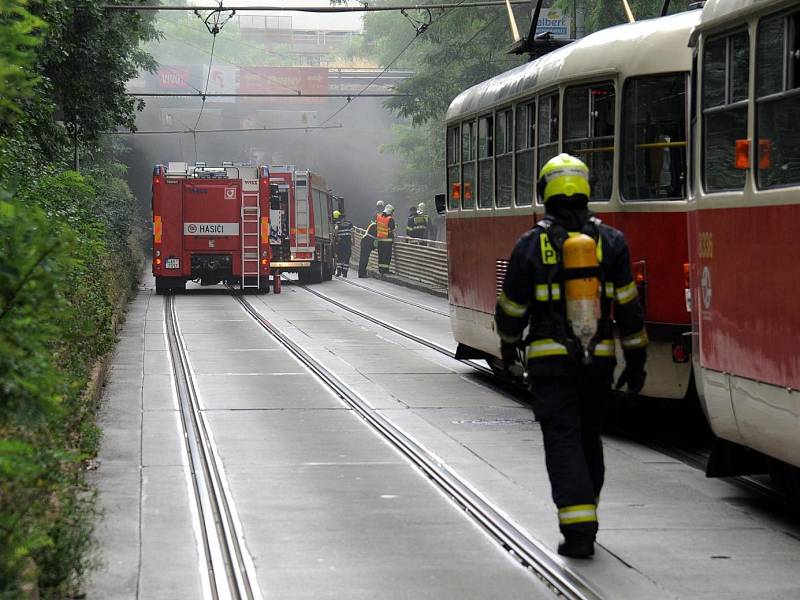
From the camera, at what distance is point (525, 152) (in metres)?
14.0

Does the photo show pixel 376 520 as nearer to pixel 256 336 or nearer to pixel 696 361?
pixel 696 361

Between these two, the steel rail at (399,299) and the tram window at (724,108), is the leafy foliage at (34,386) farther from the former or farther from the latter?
the steel rail at (399,299)

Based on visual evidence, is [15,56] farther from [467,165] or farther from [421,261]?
[421,261]

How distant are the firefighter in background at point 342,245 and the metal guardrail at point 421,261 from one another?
10.4 feet

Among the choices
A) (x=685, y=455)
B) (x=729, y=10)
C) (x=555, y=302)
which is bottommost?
(x=685, y=455)

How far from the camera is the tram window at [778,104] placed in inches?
313

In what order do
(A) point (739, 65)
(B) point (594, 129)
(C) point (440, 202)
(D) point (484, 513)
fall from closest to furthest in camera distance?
(A) point (739, 65) → (D) point (484, 513) → (B) point (594, 129) → (C) point (440, 202)

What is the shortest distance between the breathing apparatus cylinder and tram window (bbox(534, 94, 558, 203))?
17.9 ft

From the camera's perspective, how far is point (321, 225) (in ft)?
136

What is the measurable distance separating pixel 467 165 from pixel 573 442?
9.31 metres

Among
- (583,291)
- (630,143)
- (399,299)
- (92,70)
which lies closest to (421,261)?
(399,299)

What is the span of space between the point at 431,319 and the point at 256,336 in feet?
16.6

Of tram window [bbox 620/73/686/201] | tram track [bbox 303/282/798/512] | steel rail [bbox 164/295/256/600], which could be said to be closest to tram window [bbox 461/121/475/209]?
tram track [bbox 303/282/798/512]

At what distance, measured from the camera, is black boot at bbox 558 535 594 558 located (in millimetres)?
7566
